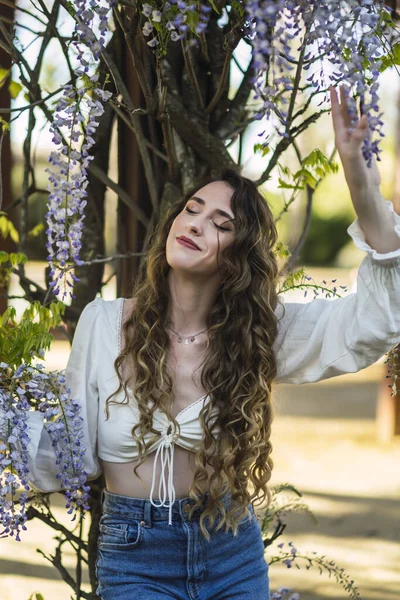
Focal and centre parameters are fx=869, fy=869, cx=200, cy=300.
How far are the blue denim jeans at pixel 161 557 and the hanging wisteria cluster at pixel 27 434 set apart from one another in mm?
149

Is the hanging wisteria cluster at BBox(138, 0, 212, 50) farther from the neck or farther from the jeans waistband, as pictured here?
the jeans waistband

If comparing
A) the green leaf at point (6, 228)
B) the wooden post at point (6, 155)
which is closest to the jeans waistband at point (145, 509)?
the wooden post at point (6, 155)

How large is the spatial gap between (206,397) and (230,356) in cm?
12

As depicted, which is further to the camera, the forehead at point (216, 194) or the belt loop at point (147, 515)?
the forehead at point (216, 194)

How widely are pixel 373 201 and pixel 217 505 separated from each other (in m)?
0.80

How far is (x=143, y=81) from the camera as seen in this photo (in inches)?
76.8

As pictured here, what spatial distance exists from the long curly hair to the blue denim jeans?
5cm

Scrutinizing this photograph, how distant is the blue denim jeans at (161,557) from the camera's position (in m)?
1.96

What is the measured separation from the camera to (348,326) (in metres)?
1.93

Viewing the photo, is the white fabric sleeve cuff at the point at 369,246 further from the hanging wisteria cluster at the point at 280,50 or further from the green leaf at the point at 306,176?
the green leaf at the point at 306,176

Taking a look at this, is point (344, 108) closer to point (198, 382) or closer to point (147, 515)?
point (198, 382)

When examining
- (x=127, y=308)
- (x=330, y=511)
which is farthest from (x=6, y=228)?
(x=330, y=511)

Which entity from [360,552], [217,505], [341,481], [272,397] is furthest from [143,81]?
[341,481]

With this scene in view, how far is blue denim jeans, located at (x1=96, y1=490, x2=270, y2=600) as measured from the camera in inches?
77.1
